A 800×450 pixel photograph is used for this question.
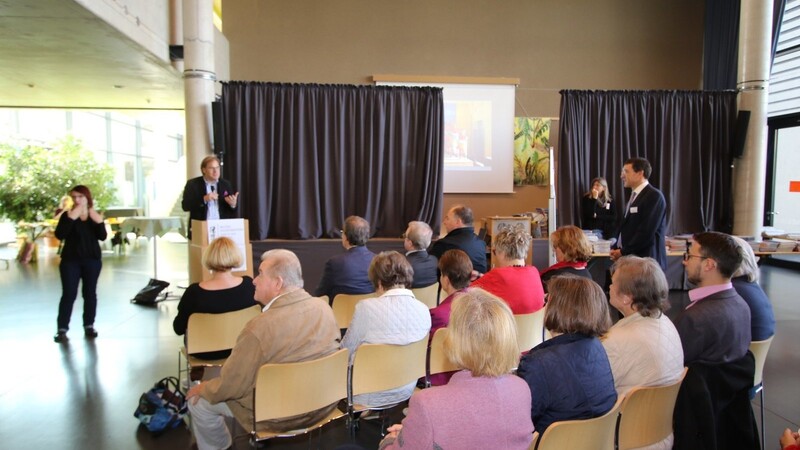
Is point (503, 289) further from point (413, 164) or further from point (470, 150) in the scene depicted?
point (470, 150)

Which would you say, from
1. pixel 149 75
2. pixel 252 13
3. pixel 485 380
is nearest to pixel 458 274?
pixel 485 380

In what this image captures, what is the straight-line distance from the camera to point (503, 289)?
310 centimetres

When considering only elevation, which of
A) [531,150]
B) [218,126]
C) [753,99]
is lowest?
[531,150]

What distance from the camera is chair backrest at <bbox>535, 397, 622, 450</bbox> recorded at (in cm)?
158

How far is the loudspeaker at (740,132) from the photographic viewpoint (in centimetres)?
727

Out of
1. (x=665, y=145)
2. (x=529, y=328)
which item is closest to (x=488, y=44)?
(x=665, y=145)

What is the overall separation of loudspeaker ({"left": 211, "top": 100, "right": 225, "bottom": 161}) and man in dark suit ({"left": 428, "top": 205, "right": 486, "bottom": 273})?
3331 millimetres

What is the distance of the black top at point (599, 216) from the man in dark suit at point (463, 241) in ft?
10.7

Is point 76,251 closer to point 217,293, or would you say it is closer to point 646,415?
point 217,293

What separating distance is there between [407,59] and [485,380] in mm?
7306

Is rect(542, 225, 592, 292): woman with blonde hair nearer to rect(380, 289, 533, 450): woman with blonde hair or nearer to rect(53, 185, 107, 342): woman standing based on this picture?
rect(380, 289, 533, 450): woman with blonde hair

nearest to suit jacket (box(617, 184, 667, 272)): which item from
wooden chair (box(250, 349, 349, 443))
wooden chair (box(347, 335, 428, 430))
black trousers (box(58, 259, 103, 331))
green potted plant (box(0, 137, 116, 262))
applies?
wooden chair (box(347, 335, 428, 430))

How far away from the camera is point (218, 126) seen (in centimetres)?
645

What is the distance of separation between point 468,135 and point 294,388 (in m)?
6.26
